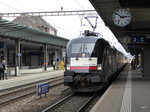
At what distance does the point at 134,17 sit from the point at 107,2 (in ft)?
14.2

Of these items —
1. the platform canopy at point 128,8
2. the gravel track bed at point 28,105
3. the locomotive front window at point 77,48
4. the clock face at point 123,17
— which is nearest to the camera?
the platform canopy at point 128,8

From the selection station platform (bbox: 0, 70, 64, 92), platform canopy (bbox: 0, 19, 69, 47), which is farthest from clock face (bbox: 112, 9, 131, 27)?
platform canopy (bbox: 0, 19, 69, 47)

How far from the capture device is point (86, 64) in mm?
14164

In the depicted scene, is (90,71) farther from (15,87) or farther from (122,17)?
(15,87)

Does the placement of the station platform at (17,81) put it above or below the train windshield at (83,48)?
below

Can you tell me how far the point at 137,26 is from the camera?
67.7 ft

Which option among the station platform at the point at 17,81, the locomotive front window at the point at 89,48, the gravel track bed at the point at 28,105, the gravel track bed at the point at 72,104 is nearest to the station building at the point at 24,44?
the station platform at the point at 17,81

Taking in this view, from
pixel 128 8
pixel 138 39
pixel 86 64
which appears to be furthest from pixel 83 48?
pixel 138 39

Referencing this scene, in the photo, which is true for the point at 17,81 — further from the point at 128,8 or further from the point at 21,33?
the point at 128,8

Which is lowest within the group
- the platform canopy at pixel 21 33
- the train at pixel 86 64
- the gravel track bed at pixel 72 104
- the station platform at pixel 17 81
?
the gravel track bed at pixel 72 104

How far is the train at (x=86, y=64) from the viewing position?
13.9 meters

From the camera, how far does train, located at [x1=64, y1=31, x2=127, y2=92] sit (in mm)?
13867

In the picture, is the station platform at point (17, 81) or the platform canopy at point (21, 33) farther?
the platform canopy at point (21, 33)

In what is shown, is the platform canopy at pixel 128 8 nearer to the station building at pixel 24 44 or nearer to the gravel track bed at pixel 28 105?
the gravel track bed at pixel 28 105
